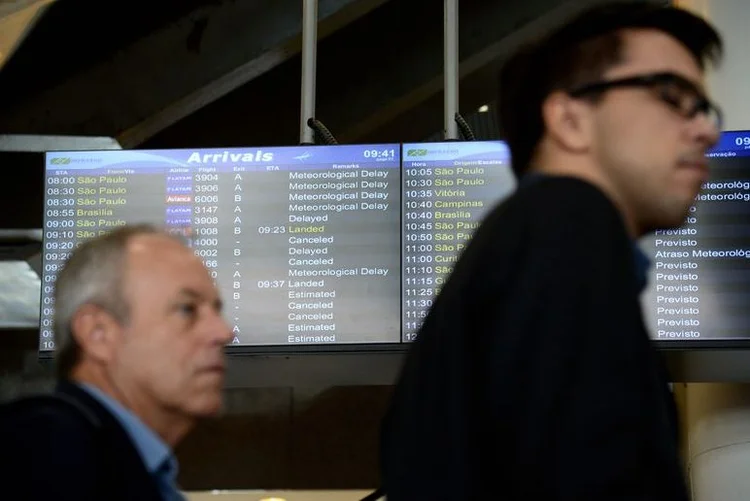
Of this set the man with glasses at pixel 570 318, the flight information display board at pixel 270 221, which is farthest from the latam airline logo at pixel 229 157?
the man with glasses at pixel 570 318

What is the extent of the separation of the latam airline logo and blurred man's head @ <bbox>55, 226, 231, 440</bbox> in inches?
64.6

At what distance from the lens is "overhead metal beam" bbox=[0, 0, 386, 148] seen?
14.8ft

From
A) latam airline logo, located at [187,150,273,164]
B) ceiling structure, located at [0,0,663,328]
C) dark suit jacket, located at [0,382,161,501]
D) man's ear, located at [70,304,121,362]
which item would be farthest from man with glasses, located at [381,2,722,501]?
ceiling structure, located at [0,0,663,328]

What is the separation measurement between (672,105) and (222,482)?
287 centimetres

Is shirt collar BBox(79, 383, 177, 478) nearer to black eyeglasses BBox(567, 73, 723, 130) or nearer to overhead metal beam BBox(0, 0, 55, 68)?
black eyeglasses BBox(567, 73, 723, 130)

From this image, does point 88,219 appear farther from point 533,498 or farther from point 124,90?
point 533,498

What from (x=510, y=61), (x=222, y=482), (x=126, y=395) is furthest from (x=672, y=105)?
(x=222, y=482)

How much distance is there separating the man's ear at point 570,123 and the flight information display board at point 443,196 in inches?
77.5

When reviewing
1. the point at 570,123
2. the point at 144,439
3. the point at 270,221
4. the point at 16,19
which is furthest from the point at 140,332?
the point at 16,19

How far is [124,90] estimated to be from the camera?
452 cm

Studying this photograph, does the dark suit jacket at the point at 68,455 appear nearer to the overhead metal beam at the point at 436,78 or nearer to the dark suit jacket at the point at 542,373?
the dark suit jacket at the point at 542,373

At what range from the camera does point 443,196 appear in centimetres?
339

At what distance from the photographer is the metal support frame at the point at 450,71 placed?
11.8ft

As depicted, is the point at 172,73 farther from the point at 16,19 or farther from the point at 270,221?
the point at 270,221
